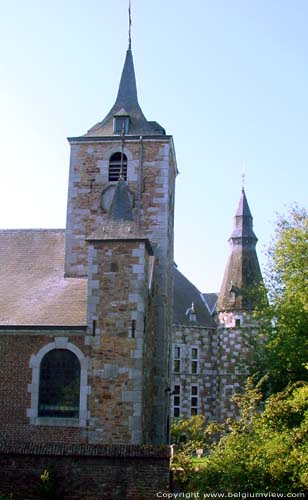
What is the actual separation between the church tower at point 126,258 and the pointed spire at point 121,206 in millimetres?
33

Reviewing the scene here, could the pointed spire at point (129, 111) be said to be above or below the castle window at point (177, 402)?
above

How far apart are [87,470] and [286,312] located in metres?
13.1

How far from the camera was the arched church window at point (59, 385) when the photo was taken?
17.8 meters

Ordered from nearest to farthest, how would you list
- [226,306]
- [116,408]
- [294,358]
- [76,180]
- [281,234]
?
[116,408] → [76,180] → [294,358] → [281,234] → [226,306]

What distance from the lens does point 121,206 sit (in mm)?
19672

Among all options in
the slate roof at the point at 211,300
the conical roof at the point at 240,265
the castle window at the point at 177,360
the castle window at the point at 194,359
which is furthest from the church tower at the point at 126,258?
the slate roof at the point at 211,300

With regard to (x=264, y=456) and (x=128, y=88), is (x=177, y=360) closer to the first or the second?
(x=128, y=88)

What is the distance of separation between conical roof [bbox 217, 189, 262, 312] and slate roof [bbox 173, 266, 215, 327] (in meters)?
1.56

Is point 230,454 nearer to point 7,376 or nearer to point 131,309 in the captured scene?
point 131,309

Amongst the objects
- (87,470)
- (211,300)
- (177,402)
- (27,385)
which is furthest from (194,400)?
(87,470)

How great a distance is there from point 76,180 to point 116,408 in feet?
28.5

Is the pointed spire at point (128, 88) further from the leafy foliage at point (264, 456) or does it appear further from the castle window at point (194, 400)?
the castle window at point (194, 400)

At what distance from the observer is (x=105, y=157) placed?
75.2 ft

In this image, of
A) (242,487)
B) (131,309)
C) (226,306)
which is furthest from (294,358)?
(226,306)
